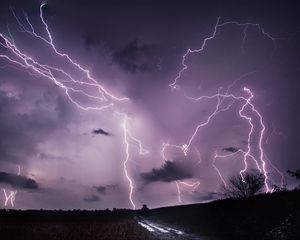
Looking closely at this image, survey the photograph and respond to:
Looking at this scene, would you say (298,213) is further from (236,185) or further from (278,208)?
(236,185)

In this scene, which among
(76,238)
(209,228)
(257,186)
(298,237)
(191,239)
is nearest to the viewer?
(298,237)

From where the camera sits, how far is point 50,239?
16656mm

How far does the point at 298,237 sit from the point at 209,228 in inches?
380

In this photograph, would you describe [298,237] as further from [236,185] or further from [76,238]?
[236,185]

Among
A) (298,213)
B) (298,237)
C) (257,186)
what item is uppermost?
(257,186)

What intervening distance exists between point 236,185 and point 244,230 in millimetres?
30832

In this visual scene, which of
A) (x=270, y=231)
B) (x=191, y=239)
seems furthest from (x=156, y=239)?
(x=270, y=231)

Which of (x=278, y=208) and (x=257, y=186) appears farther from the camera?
(x=257, y=186)

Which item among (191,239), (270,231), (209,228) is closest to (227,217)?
(209,228)

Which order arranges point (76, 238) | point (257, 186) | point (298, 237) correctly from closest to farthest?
point (298, 237) < point (76, 238) < point (257, 186)

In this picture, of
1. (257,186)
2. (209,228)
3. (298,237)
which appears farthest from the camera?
(257,186)

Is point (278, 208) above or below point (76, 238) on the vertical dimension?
above

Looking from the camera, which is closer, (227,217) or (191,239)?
(191,239)

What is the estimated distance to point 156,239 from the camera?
60.4ft
